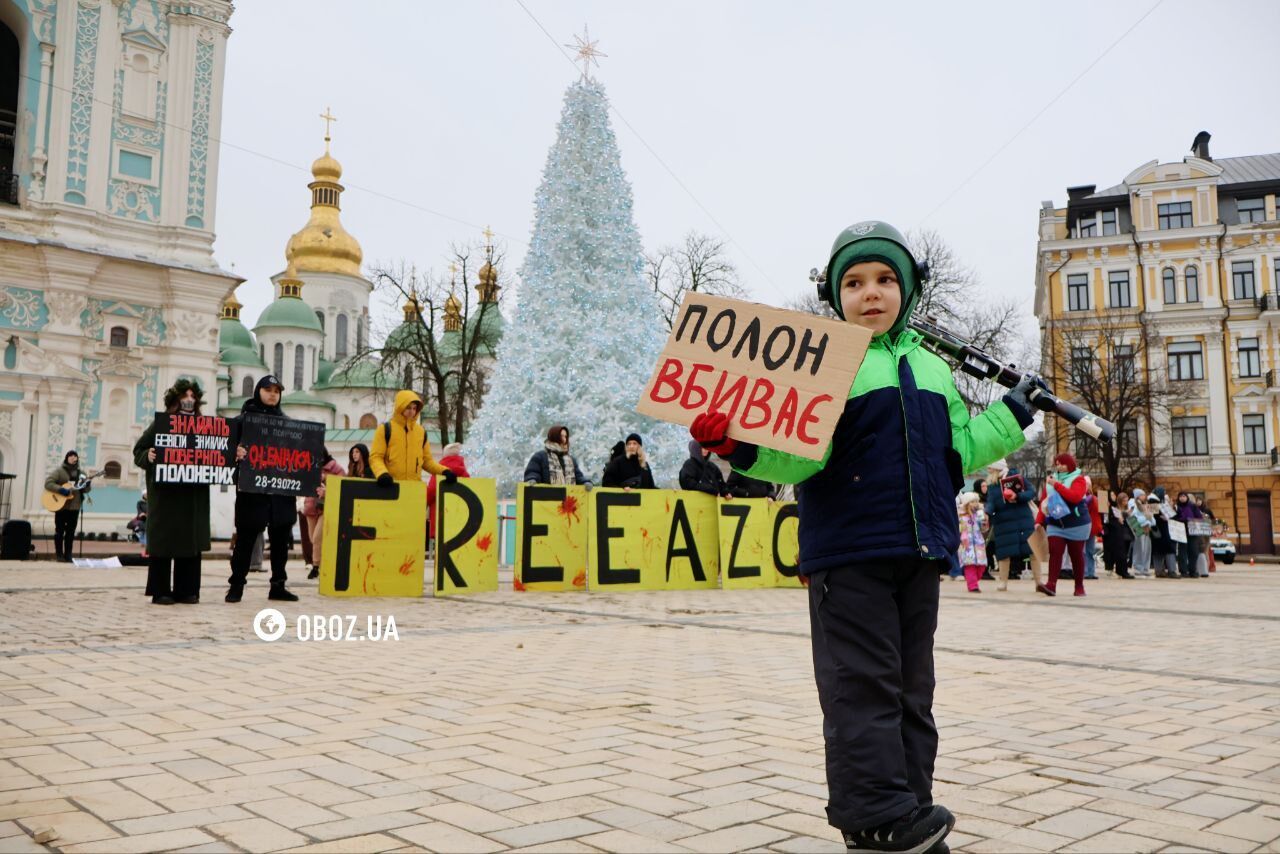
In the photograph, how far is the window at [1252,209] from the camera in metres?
48.2

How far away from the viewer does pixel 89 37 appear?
32500mm

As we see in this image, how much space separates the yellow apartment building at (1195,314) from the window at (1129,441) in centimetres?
16

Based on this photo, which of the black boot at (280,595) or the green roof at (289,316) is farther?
the green roof at (289,316)

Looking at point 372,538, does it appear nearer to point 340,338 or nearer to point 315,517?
point 315,517

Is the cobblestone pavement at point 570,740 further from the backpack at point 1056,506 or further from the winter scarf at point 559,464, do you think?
the winter scarf at point 559,464

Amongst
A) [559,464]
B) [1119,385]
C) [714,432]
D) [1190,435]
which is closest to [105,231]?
[559,464]

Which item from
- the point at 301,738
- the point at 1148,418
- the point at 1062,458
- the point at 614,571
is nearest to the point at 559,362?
the point at 614,571

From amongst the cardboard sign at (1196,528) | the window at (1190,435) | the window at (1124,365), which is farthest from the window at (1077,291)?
the cardboard sign at (1196,528)

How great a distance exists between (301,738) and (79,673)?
2.17 metres

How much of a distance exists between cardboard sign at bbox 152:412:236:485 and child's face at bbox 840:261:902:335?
7.66m

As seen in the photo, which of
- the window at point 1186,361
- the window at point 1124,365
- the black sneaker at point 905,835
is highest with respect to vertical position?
the window at point 1186,361

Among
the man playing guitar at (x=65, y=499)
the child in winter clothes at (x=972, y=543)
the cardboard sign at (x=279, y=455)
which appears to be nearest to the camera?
the cardboard sign at (x=279, y=455)

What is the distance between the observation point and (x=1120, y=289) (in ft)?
161

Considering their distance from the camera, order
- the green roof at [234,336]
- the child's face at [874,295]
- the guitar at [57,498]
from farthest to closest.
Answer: the green roof at [234,336] < the guitar at [57,498] < the child's face at [874,295]
